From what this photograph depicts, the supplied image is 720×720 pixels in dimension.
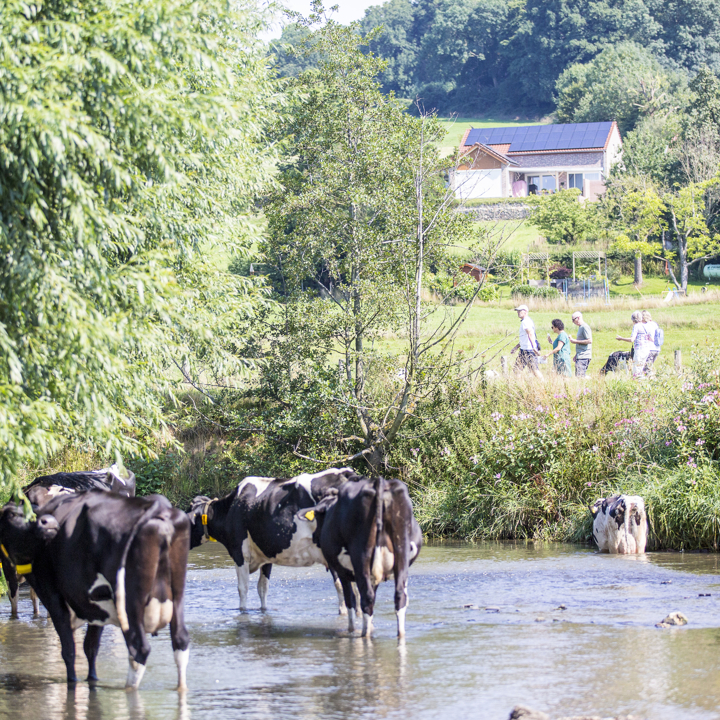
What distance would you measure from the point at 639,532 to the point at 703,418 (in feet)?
7.75

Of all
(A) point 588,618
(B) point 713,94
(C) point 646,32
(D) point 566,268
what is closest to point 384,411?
(A) point 588,618

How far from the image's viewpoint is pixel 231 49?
663 inches

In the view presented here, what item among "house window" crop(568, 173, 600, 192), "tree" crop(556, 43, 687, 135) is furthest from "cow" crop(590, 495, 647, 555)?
"tree" crop(556, 43, 687, 135)

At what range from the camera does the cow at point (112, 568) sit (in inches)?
326

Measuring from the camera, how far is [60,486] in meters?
13.5

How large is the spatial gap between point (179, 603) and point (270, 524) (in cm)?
348

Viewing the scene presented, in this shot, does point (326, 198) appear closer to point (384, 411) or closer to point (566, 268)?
point (384, 411)

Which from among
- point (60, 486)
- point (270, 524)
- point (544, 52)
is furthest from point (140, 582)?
point (544, 52)

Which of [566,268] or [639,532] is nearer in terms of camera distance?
[639,532]

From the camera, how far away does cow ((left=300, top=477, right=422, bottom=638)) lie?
1005cm

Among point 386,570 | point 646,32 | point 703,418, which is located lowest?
point 386,570

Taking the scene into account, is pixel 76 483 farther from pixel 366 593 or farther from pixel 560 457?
pixel 560 457

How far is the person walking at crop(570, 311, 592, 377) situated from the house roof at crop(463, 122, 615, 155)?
63.8m

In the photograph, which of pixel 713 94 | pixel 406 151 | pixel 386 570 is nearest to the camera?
pixel 386 570
